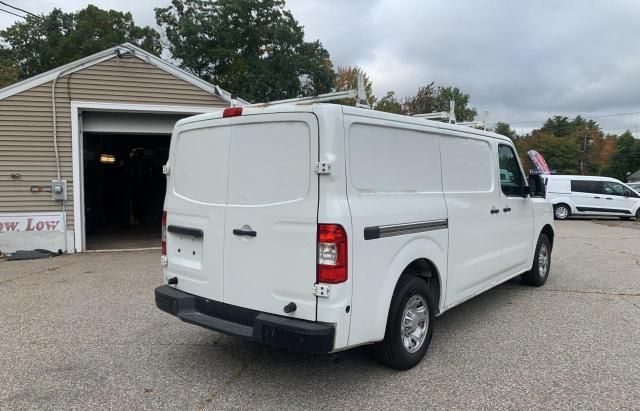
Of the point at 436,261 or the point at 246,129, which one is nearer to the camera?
the point at 246,129

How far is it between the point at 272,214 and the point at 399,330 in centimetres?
135

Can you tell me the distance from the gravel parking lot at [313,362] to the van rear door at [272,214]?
0.77 meters

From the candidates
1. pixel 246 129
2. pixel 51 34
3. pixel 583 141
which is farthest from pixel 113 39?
pixel 583 141

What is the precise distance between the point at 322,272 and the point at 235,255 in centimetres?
78

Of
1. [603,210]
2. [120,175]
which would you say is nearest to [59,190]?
[120,175]

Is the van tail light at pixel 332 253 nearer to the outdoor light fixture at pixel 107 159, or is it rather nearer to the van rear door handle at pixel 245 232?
the van rear door handle at pixel 245 232

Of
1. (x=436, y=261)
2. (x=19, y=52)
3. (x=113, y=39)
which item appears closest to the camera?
(x=436, y=261)

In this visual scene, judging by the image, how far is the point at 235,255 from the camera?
3488mm

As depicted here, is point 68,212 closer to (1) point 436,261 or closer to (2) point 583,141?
(1) point 436,261

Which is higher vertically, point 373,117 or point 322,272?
point 373,117

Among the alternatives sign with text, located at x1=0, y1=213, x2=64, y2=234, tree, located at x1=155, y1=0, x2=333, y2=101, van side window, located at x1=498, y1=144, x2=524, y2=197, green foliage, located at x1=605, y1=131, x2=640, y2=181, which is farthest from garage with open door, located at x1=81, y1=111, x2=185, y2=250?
green foliage, located at x1=605, y1=131, x2=640, y2=181

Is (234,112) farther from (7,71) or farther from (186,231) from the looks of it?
(7,71)

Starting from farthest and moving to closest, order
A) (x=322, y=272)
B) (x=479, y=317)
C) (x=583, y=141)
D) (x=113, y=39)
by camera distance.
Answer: (x=583, y=141), (x=113, y=39), (x=479, y=317), (x=322, y=272)

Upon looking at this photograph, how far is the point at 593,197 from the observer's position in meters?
18.6
